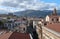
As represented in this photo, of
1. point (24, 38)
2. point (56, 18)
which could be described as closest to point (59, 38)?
point (24, 38)

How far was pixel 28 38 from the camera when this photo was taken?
28250 millimetres

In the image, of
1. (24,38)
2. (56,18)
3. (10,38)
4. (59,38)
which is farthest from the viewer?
(56,18)

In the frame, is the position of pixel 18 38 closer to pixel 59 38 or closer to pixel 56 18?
pixel 59 38

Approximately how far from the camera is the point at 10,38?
26094mm

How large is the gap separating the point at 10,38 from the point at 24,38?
2.57 metres

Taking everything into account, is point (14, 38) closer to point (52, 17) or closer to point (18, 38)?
point (18, 38)

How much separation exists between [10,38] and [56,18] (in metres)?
33.8

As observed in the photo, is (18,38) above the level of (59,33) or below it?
below

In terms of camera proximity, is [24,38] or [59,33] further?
[24,38]

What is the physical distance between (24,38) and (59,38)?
7577mm

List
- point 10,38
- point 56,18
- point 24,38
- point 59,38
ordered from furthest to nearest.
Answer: point 56,18, point 24,38, point 10,38, point 59,38

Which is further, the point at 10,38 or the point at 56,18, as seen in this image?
the point at 56,18

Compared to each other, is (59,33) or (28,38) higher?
(59,33)

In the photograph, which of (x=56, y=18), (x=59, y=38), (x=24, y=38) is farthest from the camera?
(x=56, y=18)
